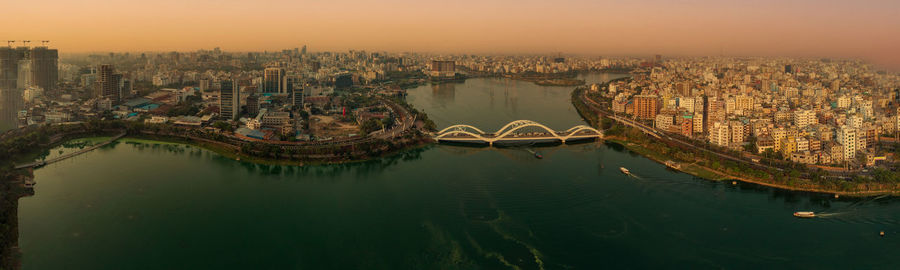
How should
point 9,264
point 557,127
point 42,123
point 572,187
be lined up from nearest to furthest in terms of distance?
point 9,264, point 572,187, point 42,123, point 557,127

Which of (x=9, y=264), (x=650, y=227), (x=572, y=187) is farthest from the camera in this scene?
(x=572, y=187)

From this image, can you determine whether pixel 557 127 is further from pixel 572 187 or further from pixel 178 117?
pixel 178 117

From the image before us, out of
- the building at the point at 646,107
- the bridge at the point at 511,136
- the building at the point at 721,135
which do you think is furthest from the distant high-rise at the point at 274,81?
the building at the point at 721,135

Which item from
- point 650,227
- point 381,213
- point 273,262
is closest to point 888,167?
point 650,227

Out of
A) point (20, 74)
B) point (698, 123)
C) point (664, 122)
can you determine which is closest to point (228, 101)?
point (20, 74)

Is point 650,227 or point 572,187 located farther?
point 572,187

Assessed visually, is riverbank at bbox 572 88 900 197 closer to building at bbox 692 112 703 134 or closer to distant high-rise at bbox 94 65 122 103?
building at bbox 692 112 703 134

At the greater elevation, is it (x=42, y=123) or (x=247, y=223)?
(x=42, y=123)
